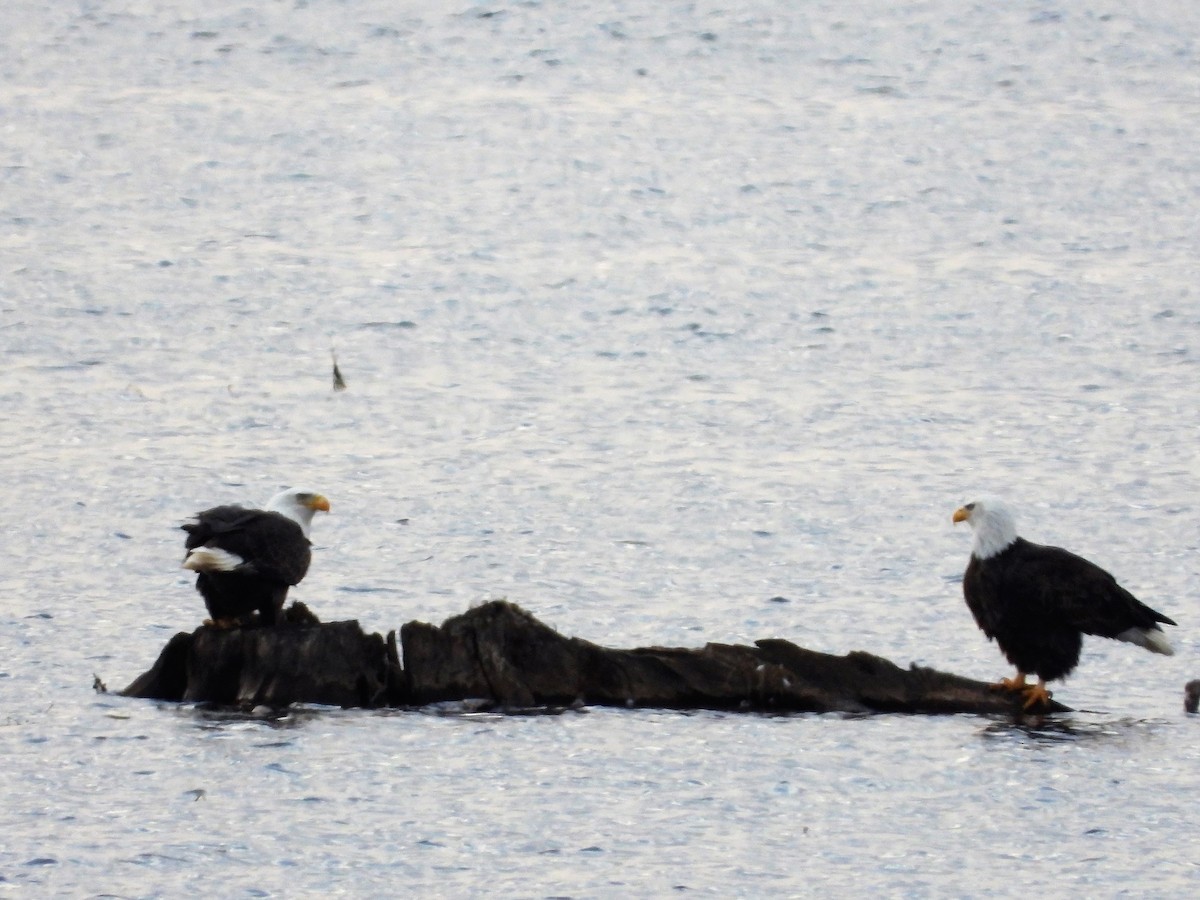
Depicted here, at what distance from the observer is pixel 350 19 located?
2814 cm

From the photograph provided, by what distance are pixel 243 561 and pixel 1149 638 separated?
12.3ft

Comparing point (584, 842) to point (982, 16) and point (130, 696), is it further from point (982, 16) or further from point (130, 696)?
point (982, 16)

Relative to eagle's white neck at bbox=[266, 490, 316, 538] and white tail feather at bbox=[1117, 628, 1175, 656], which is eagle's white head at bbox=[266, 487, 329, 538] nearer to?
eagle's white neck at bbox=[266, 490, 316, 538]

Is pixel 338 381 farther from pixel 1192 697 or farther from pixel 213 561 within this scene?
pixel 1192 697

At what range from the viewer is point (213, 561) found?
884 cm

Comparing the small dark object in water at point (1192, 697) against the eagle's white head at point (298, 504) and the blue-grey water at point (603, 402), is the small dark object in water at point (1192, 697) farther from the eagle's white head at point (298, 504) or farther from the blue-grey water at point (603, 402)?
the eagle's white head at point (298, 504)

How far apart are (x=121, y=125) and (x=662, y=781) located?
59.2 ft

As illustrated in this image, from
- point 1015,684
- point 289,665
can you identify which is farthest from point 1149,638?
point 289,665

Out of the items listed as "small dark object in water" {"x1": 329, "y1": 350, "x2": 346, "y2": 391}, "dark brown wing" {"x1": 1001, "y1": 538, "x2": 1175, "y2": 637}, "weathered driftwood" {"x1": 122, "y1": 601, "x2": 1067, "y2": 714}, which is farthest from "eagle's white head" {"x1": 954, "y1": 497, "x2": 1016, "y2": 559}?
"small dark object in water" {"x1": 329, "y1": 350, "x2": 346, "y2": 391}

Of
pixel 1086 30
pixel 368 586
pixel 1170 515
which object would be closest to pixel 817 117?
pixel 1086 30

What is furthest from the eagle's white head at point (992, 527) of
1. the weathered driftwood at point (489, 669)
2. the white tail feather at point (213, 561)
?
the white tail feather at point (213, 561)

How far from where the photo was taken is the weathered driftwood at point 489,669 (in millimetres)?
8562

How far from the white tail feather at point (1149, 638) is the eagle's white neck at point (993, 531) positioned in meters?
0.61

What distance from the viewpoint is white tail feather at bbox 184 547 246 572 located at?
882cm
